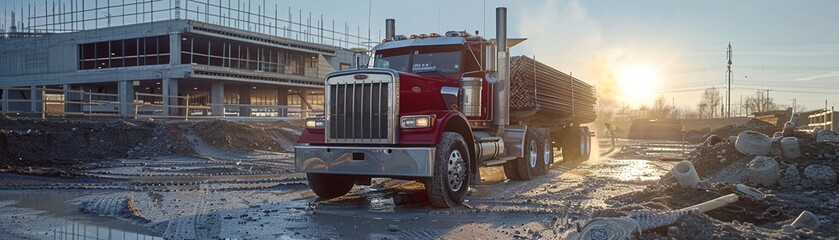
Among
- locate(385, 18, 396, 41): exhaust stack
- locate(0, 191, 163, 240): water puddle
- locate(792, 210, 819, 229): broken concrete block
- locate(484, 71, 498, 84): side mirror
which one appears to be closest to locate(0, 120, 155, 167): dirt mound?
locate(0, 191, 163, 240): water puddle

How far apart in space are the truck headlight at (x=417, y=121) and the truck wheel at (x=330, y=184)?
1.71 metres

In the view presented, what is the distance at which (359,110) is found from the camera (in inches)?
377

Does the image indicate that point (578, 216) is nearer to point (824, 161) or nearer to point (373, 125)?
point (373, 125)

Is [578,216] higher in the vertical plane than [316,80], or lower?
lower

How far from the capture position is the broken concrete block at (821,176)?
10.6m

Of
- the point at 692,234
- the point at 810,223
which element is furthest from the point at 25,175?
the point at 810,223

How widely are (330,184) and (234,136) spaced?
16803 millimetres

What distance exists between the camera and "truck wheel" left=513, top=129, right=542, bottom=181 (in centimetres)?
1319

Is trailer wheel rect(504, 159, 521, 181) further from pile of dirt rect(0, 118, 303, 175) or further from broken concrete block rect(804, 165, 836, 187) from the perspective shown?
pile of dirt rect(0, 118, 303, 175)

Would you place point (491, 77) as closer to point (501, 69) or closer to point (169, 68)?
point (501, 69)

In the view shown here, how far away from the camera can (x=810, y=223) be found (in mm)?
6789

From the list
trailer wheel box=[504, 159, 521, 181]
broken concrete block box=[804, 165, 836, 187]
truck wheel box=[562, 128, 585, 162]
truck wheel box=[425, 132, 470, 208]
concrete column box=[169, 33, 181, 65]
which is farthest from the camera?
concrete column box=[169, 33, 181, 65]

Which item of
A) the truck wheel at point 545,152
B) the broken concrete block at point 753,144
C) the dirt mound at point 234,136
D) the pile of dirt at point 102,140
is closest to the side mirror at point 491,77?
the truck wheel at point 545,152

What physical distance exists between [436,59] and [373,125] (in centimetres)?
253
